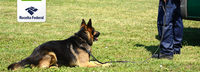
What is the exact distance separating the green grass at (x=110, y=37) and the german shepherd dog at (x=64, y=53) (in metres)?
0.16

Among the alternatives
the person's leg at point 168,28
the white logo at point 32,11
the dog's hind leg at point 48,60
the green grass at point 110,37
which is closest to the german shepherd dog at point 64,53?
the dog's hind leg at point 48,60

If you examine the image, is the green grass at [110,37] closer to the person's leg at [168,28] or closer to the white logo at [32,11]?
the person's leg at [168,28]

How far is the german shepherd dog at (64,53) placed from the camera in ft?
15.3

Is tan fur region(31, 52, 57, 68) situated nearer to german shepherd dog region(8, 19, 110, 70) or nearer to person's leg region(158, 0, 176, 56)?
german shepherd dog region(8, 19, 110, 70)

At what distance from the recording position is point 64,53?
→ 4914 mm

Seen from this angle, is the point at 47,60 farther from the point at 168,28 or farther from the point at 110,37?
the point at 110,37

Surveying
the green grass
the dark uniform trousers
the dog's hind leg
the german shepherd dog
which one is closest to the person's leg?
the dark uniform trousers

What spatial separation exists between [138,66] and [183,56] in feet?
5.65

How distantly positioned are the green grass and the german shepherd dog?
0.16 meters

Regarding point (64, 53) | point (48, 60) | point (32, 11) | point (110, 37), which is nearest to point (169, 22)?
point (64, 53)

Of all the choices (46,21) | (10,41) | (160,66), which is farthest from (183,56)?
(46,21)

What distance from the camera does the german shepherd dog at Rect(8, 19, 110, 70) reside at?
4.65 meters

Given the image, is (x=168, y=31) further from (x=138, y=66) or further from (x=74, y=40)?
(x=74, y=40)

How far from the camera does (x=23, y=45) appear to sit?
7566 mm
